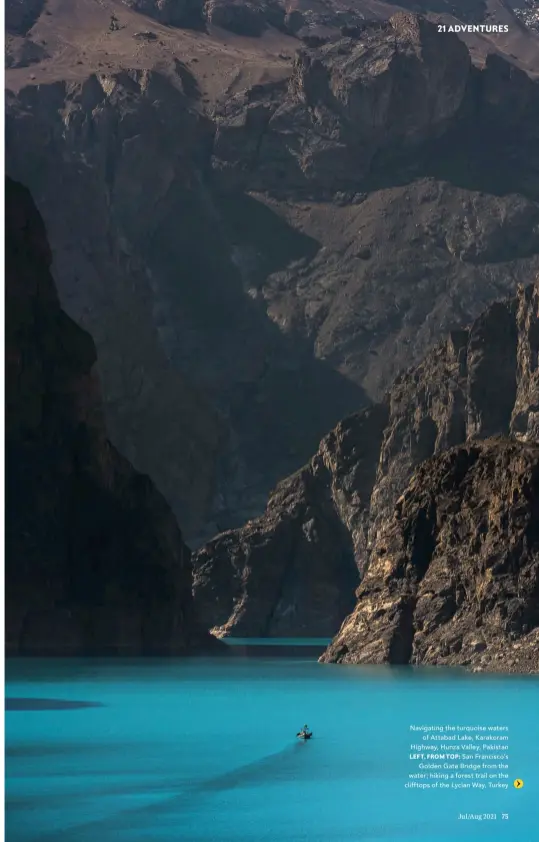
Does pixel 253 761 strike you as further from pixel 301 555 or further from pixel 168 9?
pixel 301 555

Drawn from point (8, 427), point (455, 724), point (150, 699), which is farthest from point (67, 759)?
point (8, 427)

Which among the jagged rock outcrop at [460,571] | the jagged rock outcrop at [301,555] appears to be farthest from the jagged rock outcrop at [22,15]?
the jagged rock outcrop at [301,555]

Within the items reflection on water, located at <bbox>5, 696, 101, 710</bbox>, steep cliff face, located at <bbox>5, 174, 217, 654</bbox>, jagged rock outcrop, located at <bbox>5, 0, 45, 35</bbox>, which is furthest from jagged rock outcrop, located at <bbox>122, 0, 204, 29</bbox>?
reflection on water, located at <bbox>5, 696, 101, 710</bbox>

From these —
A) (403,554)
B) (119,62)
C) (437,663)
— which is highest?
(119,62)

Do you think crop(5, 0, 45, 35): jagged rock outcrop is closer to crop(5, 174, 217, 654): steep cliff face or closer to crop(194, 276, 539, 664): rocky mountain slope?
crop(5, 174, 217, 654): steep cliff face

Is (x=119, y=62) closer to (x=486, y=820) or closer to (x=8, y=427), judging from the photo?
(x=8, y=427)

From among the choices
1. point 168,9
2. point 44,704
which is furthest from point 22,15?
point 168,9
